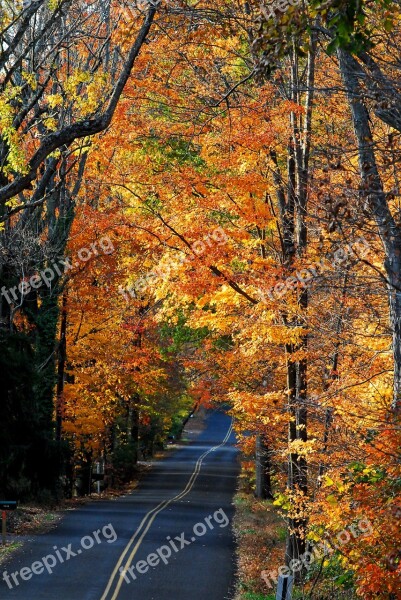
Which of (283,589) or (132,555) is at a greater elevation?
(283,589)

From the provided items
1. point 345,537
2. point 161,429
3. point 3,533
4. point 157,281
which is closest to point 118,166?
point 157,281

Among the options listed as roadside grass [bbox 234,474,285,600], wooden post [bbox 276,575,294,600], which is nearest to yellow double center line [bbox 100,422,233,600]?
roadside grass [bbox 234,474,285,600]

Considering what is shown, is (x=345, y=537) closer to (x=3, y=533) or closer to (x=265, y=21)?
(x=265, y=21)

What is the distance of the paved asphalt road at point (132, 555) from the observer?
677 inches

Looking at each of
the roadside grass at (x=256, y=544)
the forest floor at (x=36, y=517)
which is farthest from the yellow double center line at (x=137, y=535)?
the forest floor at (x=36, y=517)

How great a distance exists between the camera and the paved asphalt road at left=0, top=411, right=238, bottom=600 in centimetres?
1719

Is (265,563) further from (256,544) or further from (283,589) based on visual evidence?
(283,589)

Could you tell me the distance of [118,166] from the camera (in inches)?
807

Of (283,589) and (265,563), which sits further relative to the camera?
(265,563)

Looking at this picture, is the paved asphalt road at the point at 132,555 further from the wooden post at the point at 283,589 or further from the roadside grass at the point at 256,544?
the wooden post at the point at 283,589

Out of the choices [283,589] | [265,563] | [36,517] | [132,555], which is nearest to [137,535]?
[132,555]

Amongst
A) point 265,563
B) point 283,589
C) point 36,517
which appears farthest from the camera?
point 36,517

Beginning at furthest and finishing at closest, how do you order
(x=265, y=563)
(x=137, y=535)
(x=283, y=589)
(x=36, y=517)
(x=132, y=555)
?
(x=36, y=517), (x=137, y=535), (x=132, y=555), (x=265, y=563), (x=283, y=589)

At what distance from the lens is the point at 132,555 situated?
20703mm
